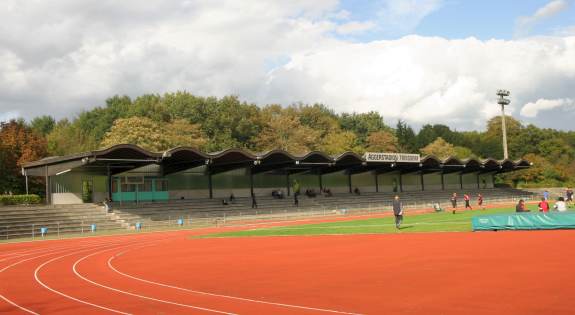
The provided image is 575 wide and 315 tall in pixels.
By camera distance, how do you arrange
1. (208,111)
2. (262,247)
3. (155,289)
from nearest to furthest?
(155,289)
(262,247)
(208,111)

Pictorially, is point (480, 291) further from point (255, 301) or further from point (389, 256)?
point (389, 256)

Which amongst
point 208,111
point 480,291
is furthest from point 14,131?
point 480,291

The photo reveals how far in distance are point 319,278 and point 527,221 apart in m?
14.4

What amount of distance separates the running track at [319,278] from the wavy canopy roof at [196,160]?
769 inches

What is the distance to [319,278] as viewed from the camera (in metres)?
14.1

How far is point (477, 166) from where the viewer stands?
78.2 metres

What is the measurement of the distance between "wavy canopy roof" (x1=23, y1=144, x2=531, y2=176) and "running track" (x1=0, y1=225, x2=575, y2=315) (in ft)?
64.1

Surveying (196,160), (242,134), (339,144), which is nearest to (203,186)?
(196,160)

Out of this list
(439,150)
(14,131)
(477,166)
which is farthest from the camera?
(439,150)

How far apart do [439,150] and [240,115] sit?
4036 cm

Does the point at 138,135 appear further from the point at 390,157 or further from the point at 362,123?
the point at 362,123

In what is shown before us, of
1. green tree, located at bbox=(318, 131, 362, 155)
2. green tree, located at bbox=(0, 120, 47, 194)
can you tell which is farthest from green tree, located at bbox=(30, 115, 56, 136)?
green tree, located at bbox=(318, 131, 362, 155)

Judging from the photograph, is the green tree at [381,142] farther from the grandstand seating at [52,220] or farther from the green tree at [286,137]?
the grandstand seating at [52,220]

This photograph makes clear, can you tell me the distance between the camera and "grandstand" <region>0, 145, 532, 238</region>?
4312cm
